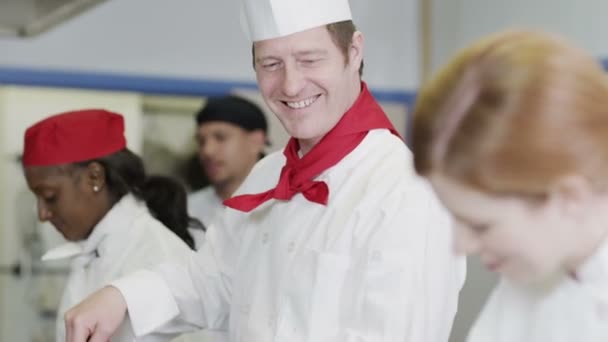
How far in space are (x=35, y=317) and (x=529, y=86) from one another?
2.73m

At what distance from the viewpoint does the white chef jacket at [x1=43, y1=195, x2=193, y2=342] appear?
195 centimetres

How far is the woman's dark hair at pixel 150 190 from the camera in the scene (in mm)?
2113

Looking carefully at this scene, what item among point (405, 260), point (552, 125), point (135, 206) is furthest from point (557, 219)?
point (135, 206)

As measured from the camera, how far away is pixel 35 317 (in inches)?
130

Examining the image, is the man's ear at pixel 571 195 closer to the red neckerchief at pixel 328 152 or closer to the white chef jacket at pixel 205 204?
the red neckerchief at pixel 328 152

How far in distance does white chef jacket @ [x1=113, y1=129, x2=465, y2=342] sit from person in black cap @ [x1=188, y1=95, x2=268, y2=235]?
1.36 metres

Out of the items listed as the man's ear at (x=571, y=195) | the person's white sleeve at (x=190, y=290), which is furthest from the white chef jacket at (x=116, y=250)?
the man's ear at (x=571, y=195)

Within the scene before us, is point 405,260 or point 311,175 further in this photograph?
point 311,175

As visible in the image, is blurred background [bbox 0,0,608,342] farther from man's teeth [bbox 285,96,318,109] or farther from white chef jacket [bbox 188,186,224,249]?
man's teeth [bbox 285,96,318,109]

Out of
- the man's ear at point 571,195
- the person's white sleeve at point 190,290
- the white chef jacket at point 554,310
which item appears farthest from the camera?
the person's white sleeve at point 190,290

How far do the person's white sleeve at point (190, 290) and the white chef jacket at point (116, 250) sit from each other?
0.86 ft

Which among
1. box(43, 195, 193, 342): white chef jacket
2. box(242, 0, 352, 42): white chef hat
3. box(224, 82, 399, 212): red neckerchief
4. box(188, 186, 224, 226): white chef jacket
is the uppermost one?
box(242, 0, 352, 42): white chef hat

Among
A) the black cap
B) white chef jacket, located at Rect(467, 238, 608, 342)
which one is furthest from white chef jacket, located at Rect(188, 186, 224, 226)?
white chef jacket, located at Rect(467, 238, 608, 342)

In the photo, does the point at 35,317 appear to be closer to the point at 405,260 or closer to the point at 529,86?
the point at 405,260
